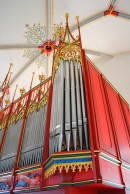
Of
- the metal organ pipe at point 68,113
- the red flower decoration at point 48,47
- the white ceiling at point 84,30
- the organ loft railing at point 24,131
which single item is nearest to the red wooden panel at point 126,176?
the metal organ pipe at point 68,113

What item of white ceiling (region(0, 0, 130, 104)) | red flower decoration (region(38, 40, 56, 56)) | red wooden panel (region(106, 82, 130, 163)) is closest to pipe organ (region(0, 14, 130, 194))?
red wooden panel (region(106, 82, 130, 163))

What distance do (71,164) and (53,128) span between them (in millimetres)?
675

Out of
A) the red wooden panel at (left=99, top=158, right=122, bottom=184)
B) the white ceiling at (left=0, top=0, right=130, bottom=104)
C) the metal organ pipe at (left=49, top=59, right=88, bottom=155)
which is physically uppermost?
the white ceiling at (left=0, top=0, right=130, bottom=104)

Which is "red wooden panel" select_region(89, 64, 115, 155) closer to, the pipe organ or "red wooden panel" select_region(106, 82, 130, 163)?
the pipe organ

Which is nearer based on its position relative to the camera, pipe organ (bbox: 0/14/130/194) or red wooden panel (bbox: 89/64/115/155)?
pipe organ (bbox: 0/14/130/194)

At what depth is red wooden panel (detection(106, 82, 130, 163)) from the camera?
3.30 meters

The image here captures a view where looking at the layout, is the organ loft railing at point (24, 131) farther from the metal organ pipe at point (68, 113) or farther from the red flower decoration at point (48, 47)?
the red flower decoration at point (48, 47)

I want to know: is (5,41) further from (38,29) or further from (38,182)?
(38,182)

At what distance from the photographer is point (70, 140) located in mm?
2557

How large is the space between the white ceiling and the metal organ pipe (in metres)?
3.23

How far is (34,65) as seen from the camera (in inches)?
303

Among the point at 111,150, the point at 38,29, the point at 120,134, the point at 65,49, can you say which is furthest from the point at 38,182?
the point at 38,29

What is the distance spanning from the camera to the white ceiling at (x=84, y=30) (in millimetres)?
6021

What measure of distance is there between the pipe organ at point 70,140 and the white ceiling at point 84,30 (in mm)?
2269
